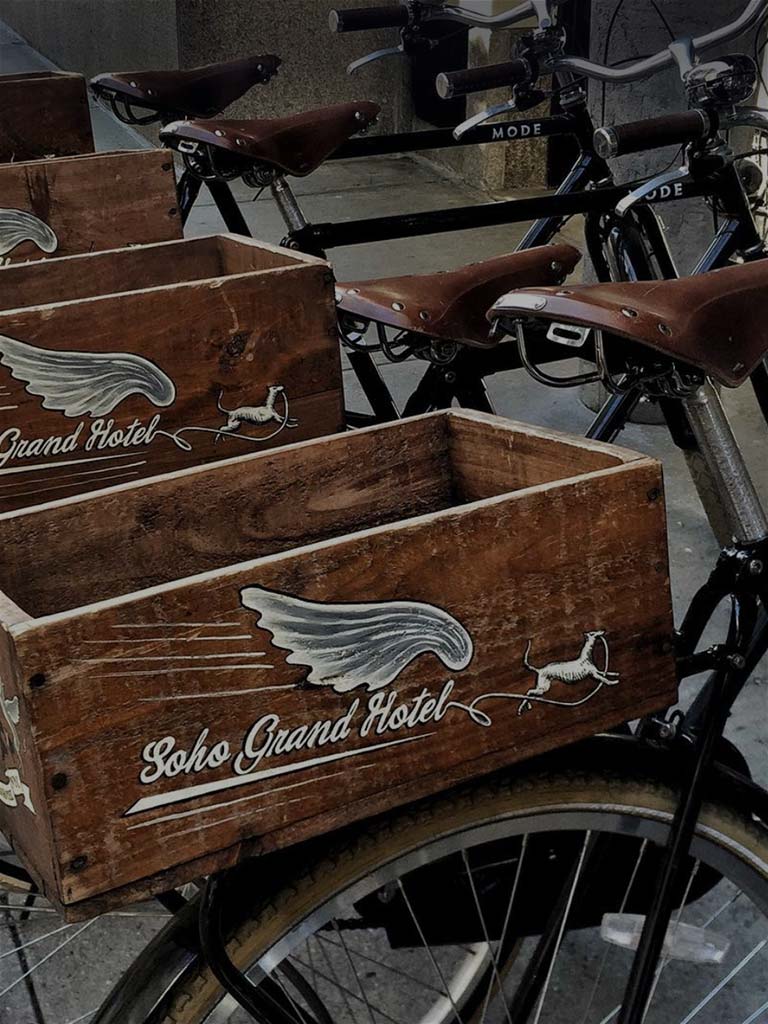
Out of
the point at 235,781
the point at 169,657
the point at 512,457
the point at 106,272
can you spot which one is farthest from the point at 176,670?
the point at 106,272

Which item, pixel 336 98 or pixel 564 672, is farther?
pixel 336 98

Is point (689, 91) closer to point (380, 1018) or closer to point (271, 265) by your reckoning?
point (271, 265)

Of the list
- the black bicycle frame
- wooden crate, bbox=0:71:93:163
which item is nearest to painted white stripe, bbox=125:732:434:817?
the black bicycle frame

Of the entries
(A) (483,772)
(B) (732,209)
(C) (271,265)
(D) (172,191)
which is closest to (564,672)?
(A) (483,772)

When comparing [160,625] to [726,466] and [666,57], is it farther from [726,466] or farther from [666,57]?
[666,57]

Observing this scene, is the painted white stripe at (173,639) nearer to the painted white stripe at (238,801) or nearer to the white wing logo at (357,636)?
the white wing logo at (357,636)

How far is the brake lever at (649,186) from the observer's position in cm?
244

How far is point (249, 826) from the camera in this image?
123 cm

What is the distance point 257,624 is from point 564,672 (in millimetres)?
346

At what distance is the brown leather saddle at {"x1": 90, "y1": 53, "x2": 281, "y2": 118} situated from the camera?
158 inches

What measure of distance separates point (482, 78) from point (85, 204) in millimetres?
1131

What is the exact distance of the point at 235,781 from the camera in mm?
1217

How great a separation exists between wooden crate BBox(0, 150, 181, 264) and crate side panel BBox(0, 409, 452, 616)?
1.57m

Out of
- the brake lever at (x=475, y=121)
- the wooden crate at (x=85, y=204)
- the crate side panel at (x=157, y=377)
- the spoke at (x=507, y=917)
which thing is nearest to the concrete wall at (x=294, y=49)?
the brake lever at (x=475, y=121)
